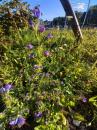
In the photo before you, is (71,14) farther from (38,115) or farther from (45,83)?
(38,115)

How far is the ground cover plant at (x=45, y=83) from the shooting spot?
4145mm

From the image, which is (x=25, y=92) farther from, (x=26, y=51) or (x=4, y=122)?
(x=26, y=51)

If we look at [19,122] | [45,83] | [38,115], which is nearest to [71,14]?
[45,83]

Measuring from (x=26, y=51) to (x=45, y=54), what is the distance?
0.91 feet

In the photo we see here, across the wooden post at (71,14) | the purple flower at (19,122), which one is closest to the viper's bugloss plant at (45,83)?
the purple flower at (19,122)

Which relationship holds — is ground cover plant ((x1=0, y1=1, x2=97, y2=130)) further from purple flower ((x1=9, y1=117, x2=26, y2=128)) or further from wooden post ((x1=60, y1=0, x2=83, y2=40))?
Result: wooden post ((x1=60, y1=0, x2=83, y2=40))

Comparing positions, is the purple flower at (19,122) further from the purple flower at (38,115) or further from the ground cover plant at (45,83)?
the purple flower at (38,115)

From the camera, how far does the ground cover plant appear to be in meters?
4.14

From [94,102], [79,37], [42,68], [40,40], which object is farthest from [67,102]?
[79,37]

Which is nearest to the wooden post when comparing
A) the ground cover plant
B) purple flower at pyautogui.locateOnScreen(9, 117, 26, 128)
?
the ground cover plant

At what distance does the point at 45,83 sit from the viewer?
449 centimetres

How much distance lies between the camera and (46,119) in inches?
163

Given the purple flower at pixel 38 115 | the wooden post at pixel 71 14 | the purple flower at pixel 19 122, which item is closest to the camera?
the purple flower at pixel 19 122

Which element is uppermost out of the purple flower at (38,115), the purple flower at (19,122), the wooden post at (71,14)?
the wooden post at (71,14)
